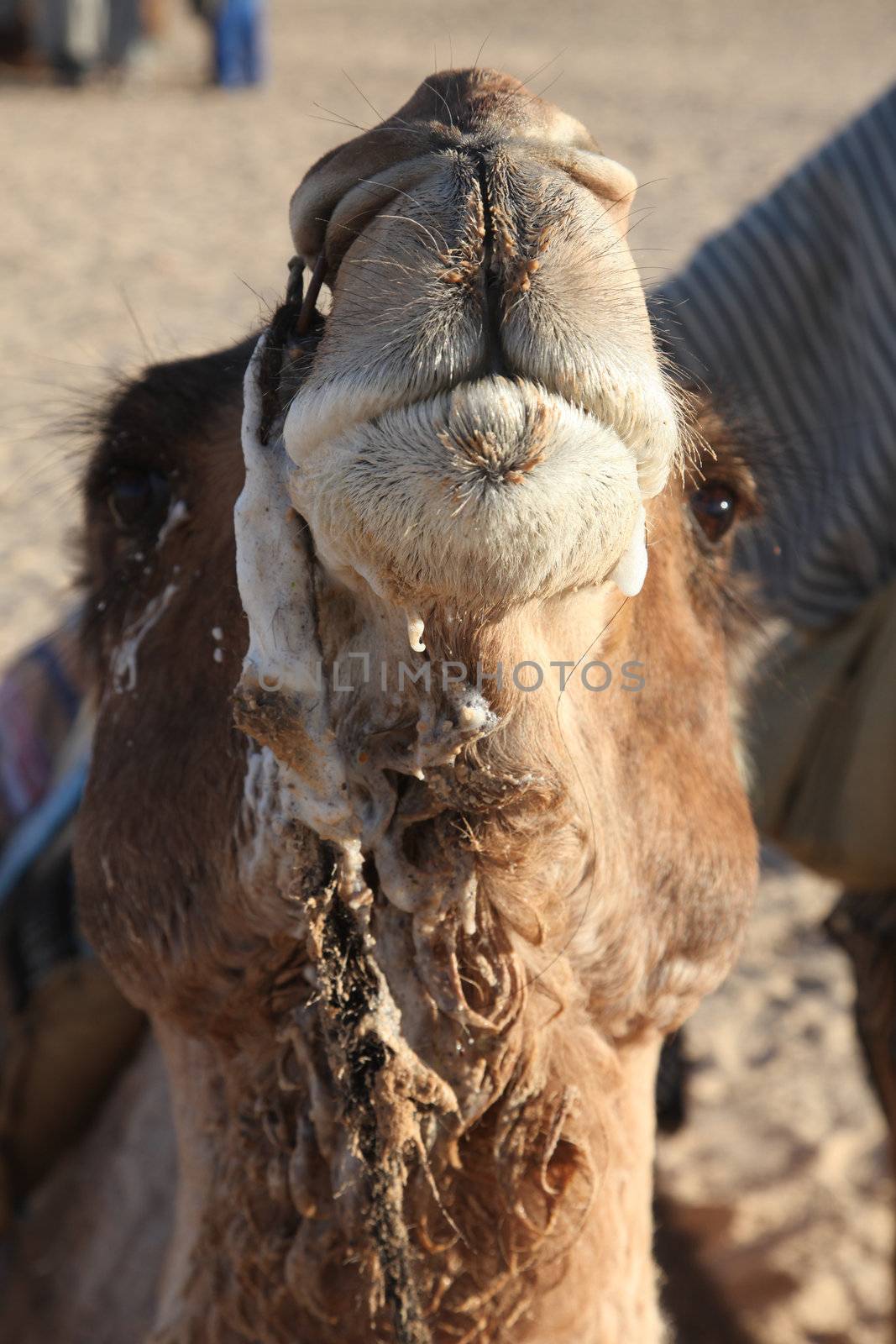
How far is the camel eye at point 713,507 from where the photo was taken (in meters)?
1.96

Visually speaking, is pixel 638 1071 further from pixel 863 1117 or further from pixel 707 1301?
pixel 863 1117

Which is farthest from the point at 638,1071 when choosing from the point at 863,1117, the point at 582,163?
the point at 863,1117

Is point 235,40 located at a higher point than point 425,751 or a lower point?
higher

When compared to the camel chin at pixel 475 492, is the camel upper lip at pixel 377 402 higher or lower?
higher

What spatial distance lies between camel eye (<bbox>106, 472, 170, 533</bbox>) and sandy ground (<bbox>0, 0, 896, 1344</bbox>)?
11.2 inches

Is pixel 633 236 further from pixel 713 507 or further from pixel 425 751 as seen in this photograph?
pixel 425 751

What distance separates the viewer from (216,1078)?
1.81 meters

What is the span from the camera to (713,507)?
1.97m

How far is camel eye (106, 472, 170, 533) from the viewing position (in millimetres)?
1897

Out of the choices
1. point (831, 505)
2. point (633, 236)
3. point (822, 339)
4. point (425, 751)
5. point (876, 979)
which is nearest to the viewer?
point (425, 751)

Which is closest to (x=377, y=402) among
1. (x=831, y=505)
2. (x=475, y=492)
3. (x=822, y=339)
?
(x=475, y=492)

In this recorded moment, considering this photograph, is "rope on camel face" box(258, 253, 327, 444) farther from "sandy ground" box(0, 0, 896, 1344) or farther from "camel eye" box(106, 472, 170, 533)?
"camel eye" box(106, 472, 170, 533)

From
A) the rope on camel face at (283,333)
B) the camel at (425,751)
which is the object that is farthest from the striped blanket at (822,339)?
the rope on camel face at (283,333)

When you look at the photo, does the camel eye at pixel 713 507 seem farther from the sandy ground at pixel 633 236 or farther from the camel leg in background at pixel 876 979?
the camel leg in background at pixel 876 979
